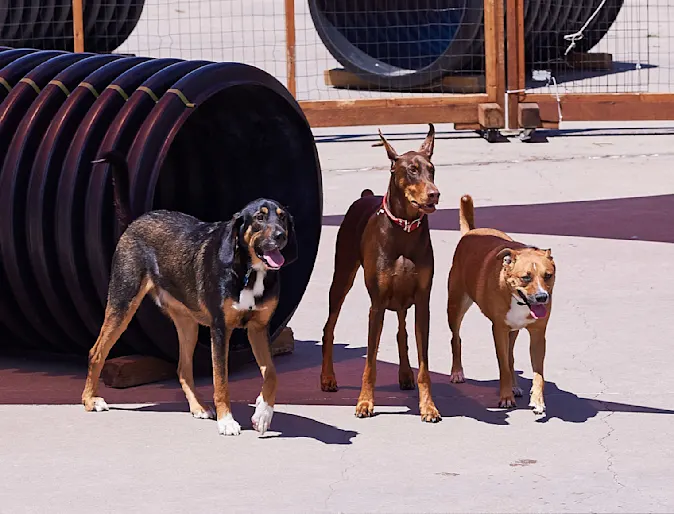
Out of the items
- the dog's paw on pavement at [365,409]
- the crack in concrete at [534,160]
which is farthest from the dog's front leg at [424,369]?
the crack in concrete at [534,160]

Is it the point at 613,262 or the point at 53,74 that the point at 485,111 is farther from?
the point at 53,74

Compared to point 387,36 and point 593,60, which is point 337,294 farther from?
point 593,60

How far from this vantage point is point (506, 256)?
6.48 metres

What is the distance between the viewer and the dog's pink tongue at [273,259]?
240 inches

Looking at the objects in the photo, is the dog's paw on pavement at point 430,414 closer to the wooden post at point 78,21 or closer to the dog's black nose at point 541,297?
the dog's black nose at point 541,297

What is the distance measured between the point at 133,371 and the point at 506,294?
1902mm

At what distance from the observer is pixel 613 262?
9945mm

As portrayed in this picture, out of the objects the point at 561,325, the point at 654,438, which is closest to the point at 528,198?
the point at 561,325

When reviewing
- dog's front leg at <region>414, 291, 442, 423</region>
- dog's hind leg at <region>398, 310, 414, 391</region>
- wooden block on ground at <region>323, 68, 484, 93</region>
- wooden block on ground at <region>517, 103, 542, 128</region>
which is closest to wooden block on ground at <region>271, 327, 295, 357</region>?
Answer: dog's hind leg at <region>398, 310, 414, 391</region>

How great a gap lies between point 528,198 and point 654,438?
6.64m

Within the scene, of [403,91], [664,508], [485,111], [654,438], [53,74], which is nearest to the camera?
[664,508]

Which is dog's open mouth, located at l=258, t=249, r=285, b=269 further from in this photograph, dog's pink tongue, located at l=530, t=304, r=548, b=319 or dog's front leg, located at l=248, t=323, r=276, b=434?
dog's pink tongue, located at l=530, t=304, r=548, b=319

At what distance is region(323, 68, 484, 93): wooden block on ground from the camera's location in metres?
17.5

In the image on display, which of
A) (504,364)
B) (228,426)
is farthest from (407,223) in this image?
(228,426)
